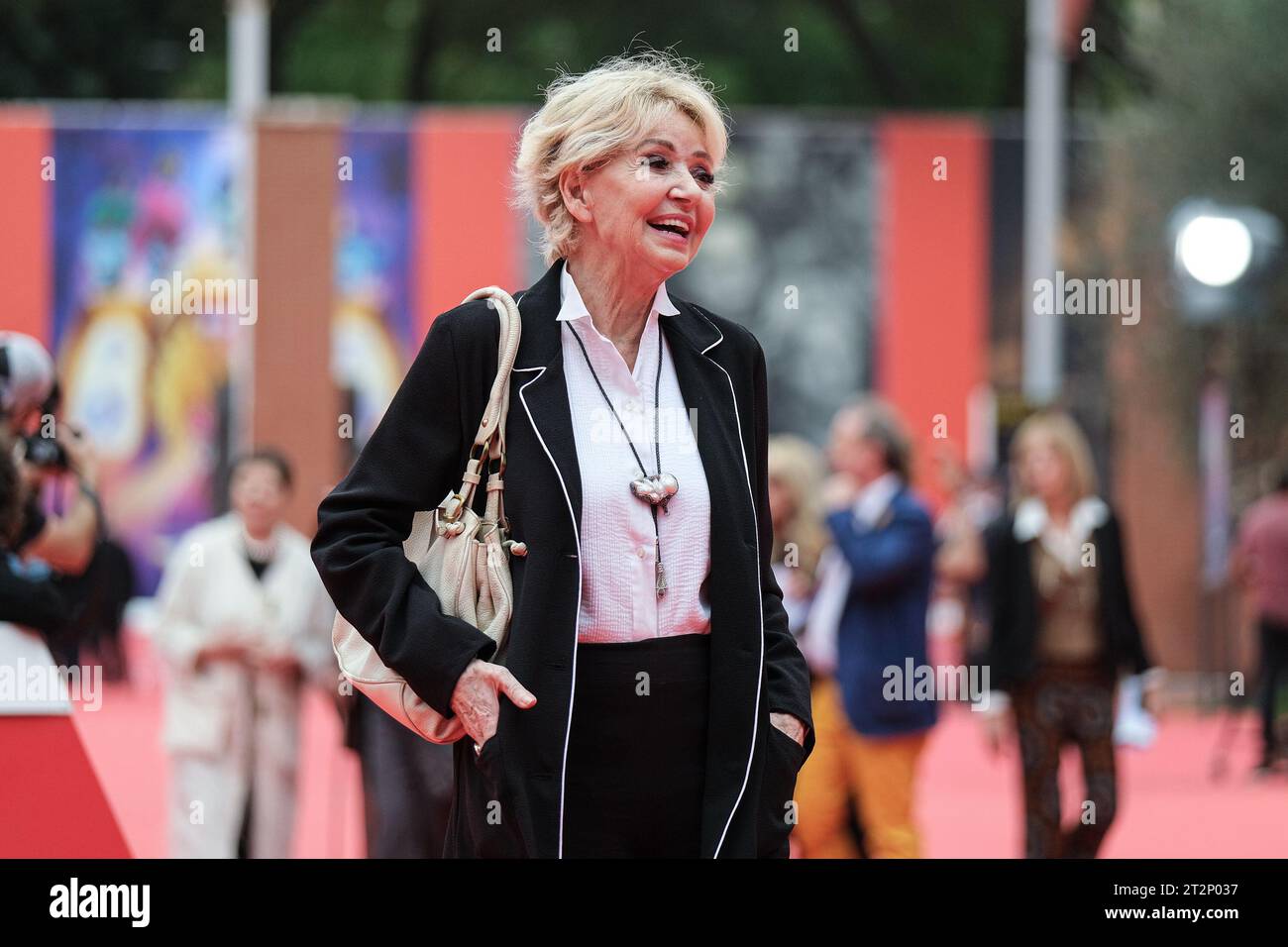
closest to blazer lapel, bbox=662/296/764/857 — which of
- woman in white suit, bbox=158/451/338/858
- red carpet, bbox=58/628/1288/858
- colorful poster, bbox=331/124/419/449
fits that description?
red carpet, bbox=58/628/1288/858

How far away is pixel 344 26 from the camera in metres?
25.5

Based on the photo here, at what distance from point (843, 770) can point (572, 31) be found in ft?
62.9

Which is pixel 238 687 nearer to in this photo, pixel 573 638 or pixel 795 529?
pixel 795 529

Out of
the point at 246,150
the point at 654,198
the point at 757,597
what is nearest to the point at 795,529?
the point at 757,597

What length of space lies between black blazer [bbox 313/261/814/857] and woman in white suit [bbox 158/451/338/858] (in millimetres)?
3849

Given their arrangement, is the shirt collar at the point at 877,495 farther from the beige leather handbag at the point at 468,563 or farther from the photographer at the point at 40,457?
the beige leather handbag at the point at 468,563

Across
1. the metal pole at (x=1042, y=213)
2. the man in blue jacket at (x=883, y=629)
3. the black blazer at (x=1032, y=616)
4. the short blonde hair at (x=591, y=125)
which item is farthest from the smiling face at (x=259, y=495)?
the metal pole at (x=1042, y=213)

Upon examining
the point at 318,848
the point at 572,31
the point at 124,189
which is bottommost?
the point at 318,848

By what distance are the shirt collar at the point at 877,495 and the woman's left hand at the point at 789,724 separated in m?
4.14

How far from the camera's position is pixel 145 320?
18125 millimetres

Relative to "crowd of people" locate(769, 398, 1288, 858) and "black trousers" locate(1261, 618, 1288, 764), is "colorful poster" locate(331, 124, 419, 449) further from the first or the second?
"crowd of people" locate(769, 398, 1288, 858)

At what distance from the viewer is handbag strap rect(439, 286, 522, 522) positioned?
3.39 metres

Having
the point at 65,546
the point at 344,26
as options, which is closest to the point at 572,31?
the point at 344,26
